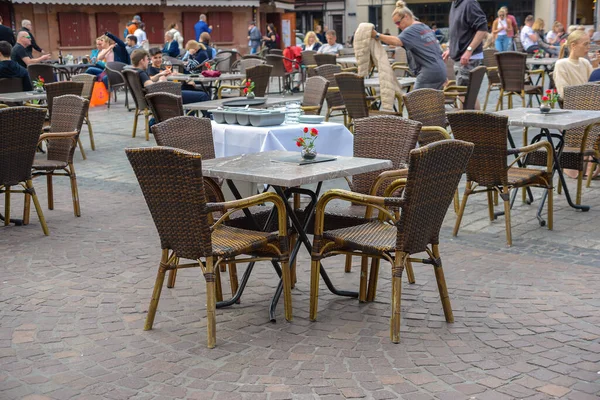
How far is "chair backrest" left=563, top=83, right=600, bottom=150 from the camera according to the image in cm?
784

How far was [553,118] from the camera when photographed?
7.24 metres

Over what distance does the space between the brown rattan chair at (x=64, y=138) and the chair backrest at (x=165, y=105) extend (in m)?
0.95

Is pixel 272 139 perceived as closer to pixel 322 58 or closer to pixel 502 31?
pixel 322 58

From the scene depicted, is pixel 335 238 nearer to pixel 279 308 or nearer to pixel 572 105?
pixel 279 308

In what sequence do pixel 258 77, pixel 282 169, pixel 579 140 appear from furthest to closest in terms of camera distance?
pixel 258 77 → pixel 579 140 → pixel 282 169

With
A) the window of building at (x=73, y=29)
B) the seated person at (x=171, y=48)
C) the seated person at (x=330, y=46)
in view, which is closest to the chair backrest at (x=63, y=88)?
the seated person at (x=171, y=48)

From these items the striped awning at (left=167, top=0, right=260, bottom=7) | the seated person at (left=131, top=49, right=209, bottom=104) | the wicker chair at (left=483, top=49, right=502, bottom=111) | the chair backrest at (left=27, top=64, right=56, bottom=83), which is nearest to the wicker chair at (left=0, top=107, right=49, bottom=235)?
the seated person at (left=131, top=49, right=209, bottom=104)

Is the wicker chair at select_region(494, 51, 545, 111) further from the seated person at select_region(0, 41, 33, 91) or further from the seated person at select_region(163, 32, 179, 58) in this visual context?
the seated person at select_region(163, 32, 179, 58)

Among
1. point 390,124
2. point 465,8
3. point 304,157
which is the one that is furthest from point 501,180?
point 465,8

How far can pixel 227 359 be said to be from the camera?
4359 mm

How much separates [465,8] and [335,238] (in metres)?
6.36

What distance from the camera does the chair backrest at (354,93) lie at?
9.87m

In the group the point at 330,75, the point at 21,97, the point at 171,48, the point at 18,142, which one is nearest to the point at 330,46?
the point at 171,48

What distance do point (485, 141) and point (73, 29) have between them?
2744cm
